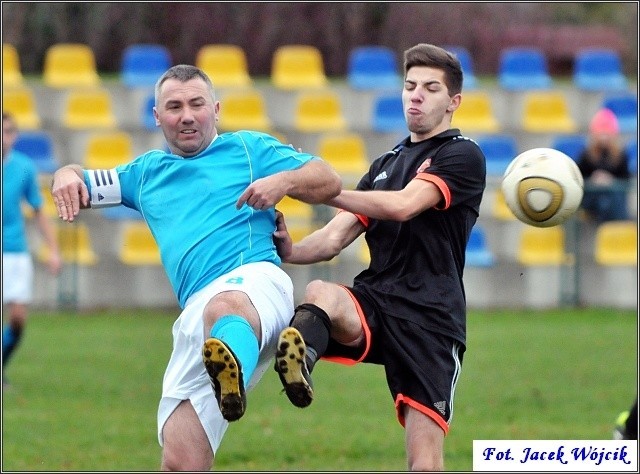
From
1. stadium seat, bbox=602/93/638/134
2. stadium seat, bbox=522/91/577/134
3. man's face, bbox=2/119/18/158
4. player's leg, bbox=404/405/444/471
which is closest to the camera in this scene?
player's leg, bbox=404/405/444/471

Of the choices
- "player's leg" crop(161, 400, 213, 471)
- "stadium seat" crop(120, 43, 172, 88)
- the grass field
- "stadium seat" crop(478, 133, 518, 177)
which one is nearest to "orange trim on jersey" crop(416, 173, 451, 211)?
"player's leg" crop(161, 400, 213, 471)

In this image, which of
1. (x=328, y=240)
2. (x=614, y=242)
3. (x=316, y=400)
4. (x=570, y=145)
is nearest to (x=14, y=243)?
(x=316, y=400)

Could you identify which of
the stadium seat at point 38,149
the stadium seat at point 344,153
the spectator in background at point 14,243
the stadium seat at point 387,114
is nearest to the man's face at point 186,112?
the spectator in background at point 14,243

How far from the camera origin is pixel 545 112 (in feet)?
69.4

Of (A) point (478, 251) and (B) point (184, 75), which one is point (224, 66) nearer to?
(A) point (478, 251)

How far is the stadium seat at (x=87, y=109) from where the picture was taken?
20.4m

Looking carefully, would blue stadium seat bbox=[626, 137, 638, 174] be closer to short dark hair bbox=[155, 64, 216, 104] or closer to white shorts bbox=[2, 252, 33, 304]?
white shorts bbox=[2, 252, 33, 304]

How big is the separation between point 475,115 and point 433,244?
14.4 m

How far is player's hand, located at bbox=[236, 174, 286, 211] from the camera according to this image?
19.1 ft

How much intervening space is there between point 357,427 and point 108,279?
26.9 feet

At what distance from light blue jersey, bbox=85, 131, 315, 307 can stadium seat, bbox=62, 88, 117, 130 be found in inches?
559

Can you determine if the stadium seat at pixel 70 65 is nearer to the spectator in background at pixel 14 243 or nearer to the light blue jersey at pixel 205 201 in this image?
the spectator in background at pixel 14 243

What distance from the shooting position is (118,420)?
35.7 ft

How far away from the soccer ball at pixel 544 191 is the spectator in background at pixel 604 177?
11.1 meters
